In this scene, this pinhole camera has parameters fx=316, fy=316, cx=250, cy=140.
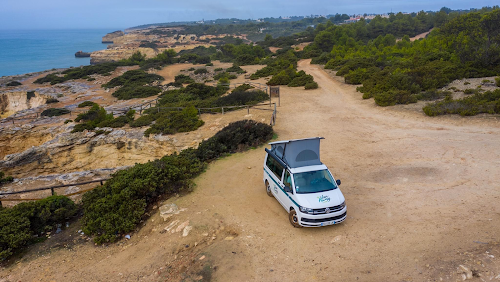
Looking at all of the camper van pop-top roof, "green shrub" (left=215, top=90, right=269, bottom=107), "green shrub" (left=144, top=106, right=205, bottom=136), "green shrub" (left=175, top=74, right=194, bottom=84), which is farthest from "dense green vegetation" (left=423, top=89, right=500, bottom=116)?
"green shrub" (left=175, top=74, right=194, bottom=84)

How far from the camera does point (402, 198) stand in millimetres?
9797

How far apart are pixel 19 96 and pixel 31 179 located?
3079 centimetres

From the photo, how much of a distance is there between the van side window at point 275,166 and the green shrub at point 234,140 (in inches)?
167

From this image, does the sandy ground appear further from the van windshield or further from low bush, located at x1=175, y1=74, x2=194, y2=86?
low bush, located at x1=175, y1=74, x2=194, y2=86

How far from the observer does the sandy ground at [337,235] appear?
7.05 meters

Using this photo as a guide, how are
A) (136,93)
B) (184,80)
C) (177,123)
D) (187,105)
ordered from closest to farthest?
(177,123), (187,105), (136,93), (184,80)

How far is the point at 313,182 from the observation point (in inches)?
344

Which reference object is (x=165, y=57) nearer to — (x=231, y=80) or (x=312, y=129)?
(x=231, y=80)

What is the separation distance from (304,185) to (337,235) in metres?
1.52

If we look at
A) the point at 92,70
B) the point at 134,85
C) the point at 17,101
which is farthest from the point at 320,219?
the point at 92,70

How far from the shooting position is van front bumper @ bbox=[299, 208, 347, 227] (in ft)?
26.4

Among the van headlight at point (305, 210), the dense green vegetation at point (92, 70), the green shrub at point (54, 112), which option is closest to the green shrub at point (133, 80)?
the dense green vegetation at point (92, 70)

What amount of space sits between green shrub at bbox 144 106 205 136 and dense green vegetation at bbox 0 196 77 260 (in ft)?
30.4

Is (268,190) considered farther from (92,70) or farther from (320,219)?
(92,70)
